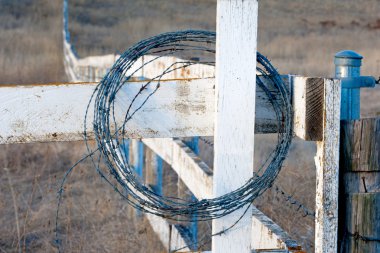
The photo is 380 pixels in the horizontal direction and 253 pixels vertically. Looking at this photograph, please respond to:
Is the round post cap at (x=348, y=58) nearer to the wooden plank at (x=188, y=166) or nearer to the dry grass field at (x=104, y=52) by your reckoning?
the wooden plank at (x=188, y=166)

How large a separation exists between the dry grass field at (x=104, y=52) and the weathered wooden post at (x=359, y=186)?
2.09 meters

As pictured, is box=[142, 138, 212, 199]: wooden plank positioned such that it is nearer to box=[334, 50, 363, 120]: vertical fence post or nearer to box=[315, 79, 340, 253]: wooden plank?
box=[334, 50, 363, 120]: vertical fence post

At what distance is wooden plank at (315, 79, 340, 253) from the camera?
7.77 ft

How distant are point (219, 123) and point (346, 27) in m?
27.2

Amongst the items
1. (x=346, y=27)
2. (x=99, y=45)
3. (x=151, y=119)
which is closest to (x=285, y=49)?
(x=346, y=27)

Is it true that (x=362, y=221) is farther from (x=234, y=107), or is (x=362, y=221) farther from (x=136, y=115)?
(x=136, y=115)

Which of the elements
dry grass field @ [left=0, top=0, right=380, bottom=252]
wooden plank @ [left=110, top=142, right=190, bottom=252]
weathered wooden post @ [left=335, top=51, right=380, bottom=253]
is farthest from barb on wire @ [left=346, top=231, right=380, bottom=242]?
wooden plank @ [left=110, top=142, right=190, bottom=252]

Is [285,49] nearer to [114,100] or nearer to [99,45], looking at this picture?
[99,45]

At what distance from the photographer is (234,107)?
7.94 ft

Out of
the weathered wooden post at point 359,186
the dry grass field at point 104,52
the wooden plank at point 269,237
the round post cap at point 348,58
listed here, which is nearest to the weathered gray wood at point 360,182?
the weathered wooden post at point 359,186

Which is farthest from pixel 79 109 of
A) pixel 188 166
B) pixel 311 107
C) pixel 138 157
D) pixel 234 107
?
pixel 138 157

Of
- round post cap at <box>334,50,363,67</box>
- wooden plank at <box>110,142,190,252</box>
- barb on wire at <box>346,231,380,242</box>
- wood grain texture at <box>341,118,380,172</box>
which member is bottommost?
wooden plank at <box>110,142,190,252</box>

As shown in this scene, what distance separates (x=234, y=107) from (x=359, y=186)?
50cm

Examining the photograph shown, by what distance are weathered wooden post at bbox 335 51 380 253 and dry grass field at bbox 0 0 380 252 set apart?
2094 millimetres
